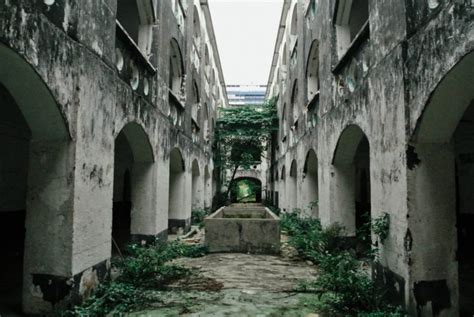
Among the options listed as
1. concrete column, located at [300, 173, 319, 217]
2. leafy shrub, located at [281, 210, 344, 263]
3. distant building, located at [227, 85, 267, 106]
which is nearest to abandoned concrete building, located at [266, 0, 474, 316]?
leafy shrub, located at [281, 210, 344, 263]

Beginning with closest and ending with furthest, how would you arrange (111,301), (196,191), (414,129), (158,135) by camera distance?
(414,129) < (111,301) < (158,135) < (196,191)

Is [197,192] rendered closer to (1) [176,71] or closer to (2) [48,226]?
(1) [176,71]

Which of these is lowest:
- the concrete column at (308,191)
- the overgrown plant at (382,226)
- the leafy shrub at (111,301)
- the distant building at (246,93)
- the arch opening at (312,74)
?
the leafy shrub at (111,301)

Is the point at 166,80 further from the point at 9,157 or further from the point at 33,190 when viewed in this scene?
the point at 33,190

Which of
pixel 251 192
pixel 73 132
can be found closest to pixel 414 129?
pixel 73 132

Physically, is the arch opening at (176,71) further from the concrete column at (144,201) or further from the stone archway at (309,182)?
the stone archway at (309,182)

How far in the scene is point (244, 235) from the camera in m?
8.62

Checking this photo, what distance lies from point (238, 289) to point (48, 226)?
2978 mm

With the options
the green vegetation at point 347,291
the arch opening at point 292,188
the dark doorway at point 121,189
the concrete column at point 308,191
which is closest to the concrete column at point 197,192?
the dark doorway at point 121,189

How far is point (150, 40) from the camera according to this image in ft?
27.3

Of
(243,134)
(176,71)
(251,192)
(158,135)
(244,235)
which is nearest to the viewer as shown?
(158,135)

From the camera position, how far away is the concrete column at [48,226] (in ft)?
14.5

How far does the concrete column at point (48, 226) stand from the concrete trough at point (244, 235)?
14.9 ft

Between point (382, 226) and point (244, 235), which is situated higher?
point (382, 226)
